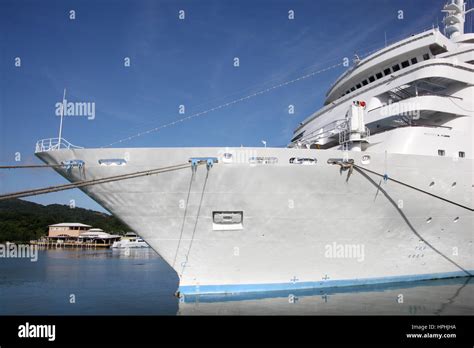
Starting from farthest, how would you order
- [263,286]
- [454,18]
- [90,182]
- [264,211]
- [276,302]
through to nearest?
[454,18] < [263,286] < [264,211] < [276,302] < [90,182]

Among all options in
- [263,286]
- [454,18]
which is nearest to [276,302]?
[263,286]

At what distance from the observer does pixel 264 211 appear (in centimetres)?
1080

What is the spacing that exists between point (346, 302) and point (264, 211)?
10.9ft

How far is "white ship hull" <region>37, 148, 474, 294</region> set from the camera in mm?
10617

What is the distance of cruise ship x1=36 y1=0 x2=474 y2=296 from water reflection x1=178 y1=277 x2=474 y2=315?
0.29 metres

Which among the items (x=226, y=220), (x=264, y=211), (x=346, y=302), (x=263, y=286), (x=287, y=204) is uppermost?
(x=287, y=204)

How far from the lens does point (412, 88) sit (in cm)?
1389

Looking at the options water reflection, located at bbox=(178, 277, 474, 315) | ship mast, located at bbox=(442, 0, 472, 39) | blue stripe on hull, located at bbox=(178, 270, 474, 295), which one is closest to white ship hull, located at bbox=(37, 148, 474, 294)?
blue stripe on hull, located at bbox=(178, 270, 474, 295)

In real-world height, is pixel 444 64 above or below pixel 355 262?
above

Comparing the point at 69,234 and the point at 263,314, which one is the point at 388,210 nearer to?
the point at 263,314

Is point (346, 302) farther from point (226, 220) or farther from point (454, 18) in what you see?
point (454, 18)

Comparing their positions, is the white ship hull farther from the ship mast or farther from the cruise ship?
the ship mast
